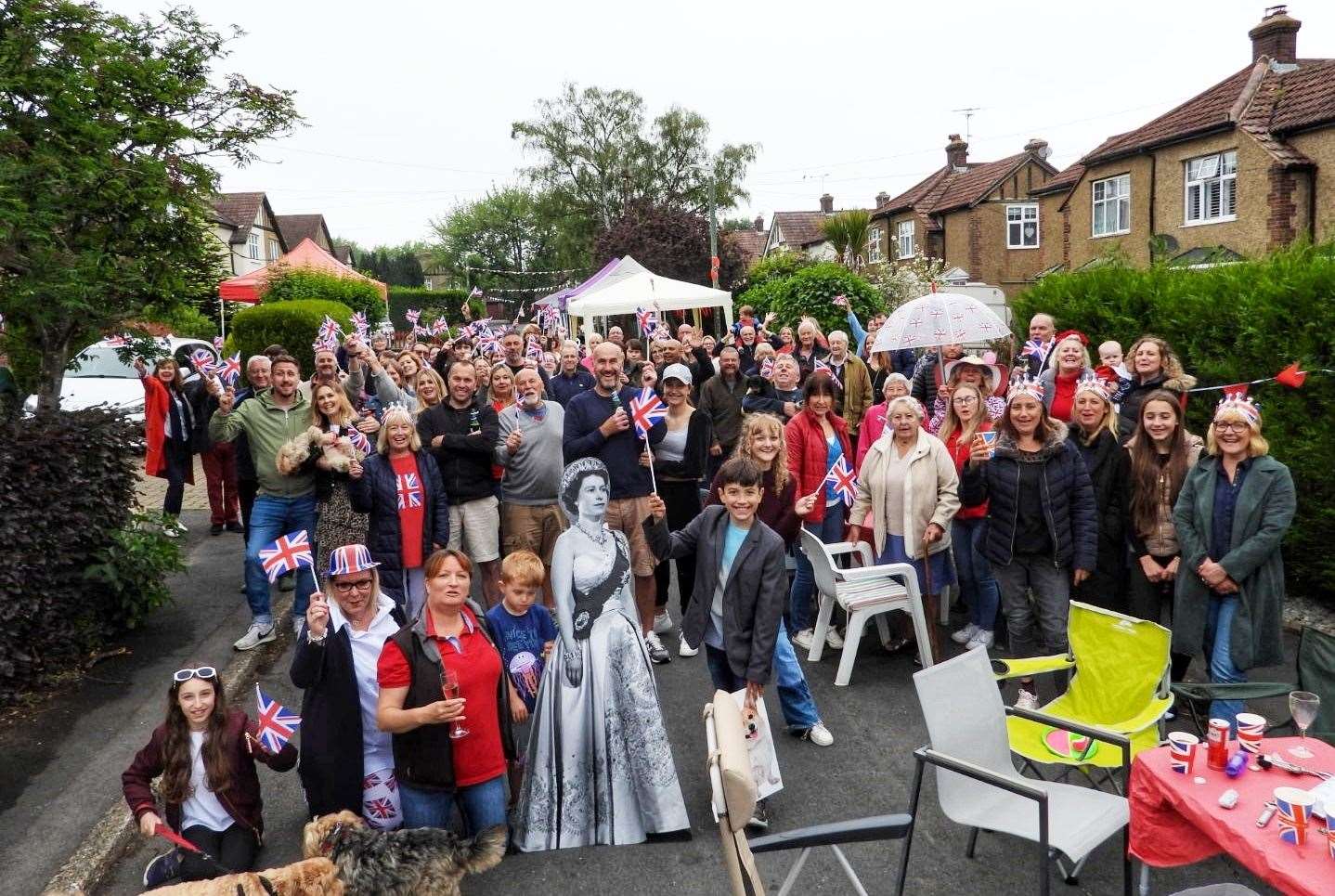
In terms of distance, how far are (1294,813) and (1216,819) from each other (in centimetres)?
23

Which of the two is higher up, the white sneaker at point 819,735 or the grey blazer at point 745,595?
the grey blazer at point 745,595

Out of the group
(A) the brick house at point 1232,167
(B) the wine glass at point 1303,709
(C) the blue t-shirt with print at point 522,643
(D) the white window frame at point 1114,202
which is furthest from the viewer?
(D) the white window frame at point 1114,202

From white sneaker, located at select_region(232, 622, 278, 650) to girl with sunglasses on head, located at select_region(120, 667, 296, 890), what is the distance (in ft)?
9.23

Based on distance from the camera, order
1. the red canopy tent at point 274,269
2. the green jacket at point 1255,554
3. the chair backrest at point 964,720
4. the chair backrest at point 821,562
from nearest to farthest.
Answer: the chair backrest at point 964,720
the green jacket at point 1255,554
the chair backrest at point 821,562
the red canopy tent at point 274,269

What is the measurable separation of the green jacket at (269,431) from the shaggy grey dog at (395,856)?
10.8 ft

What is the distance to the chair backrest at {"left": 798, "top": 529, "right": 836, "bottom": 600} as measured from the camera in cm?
621

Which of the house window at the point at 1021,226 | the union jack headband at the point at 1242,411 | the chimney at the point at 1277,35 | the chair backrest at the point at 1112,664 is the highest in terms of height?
the chimney at the point at 1277,35

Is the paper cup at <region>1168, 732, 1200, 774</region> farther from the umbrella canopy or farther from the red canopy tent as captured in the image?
the red canopy tent

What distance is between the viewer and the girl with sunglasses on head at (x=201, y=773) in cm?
384

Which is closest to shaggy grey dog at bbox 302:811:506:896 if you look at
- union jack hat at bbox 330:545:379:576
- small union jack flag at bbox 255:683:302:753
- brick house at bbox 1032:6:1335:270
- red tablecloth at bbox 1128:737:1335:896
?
small union jack flag at bbox 255:683:302:753

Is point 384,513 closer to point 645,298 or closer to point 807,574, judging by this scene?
point 807,574

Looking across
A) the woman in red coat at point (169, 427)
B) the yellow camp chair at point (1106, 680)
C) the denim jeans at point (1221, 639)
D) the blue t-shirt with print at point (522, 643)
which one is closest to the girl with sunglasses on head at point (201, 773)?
the blue t-shirt with print at point (522, 643)

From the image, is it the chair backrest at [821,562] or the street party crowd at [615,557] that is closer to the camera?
the street party crowd at [615,557]

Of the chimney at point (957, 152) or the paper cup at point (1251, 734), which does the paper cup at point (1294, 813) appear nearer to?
the paper cup at point (1251, 734)
